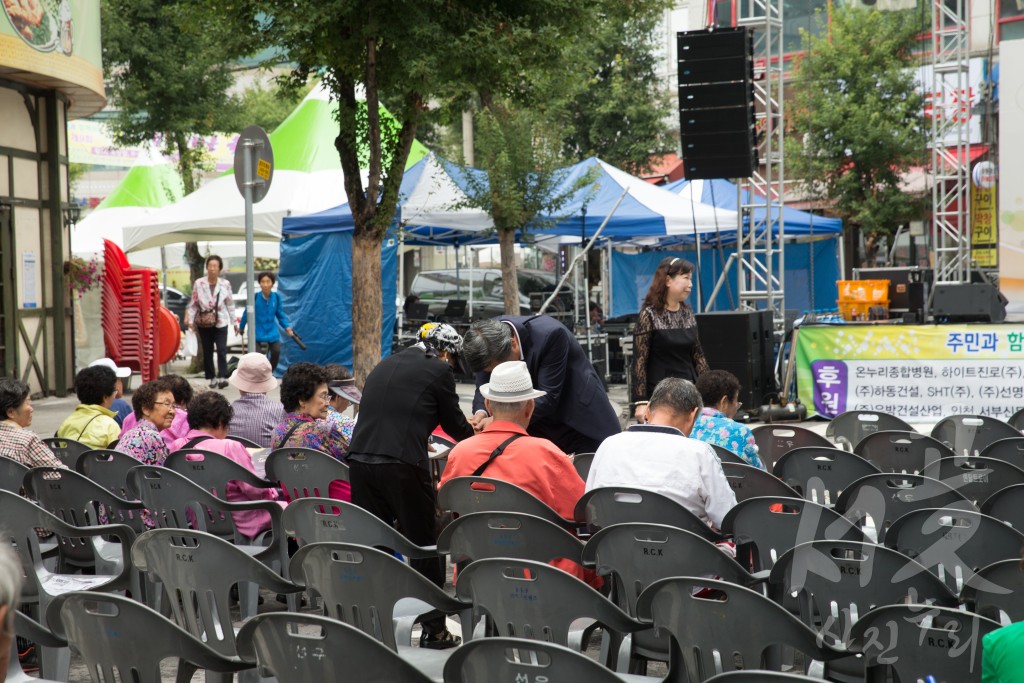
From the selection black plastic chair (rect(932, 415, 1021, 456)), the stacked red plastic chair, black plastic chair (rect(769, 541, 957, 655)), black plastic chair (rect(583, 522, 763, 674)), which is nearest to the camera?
black plastic chair (rect(769, 541, 957, 655))

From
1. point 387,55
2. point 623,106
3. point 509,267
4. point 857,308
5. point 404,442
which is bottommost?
point 404,442

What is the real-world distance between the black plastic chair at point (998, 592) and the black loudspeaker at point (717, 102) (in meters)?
9.73

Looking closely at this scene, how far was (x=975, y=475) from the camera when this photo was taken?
17.3ft

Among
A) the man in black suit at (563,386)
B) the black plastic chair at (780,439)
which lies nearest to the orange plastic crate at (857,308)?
the black plastic chair at (780,439)

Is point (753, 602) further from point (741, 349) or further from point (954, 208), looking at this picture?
point (954, 208)

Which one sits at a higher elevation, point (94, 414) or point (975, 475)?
point (94, 414)

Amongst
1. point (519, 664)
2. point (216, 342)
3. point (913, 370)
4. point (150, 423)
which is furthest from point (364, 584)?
point (216, 342)

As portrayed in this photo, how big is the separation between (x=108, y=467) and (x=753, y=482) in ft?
10.3

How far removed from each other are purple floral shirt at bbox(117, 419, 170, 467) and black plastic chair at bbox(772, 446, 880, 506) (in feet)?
10.4

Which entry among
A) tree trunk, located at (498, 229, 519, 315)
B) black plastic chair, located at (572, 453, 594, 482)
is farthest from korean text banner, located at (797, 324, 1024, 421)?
black plastic chair, located at (572, 453, 594, 482)

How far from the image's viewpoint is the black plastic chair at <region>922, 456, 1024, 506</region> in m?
5.20

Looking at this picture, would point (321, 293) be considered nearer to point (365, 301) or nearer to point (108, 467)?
point (365, 301)

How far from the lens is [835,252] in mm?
25297

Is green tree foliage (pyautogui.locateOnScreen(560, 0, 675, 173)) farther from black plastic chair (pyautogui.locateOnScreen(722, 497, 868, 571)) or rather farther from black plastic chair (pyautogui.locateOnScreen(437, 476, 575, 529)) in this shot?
black plastic chair (pyautogui.locateOnScreen(722, 497, 868, 571))
